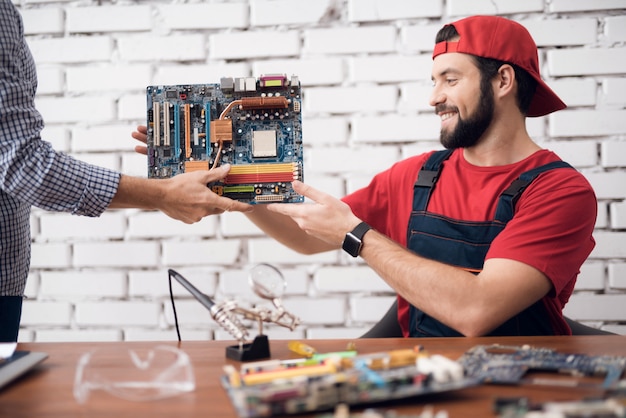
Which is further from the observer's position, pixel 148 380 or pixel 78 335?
pixel 78 335

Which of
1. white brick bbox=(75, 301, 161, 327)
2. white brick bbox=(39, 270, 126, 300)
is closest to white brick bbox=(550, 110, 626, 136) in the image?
white brick bbox=(75, 301, 161, 327)

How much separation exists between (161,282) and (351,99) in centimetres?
100

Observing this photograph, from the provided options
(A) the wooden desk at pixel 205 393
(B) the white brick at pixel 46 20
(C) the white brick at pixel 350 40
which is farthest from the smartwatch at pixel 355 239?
(B) the white brick at pixel 46 20

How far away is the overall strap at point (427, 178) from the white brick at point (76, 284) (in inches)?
47.6

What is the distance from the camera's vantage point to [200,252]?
7.77 feet

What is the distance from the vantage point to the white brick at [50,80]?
2430 millimetres

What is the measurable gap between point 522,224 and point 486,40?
61 centimetres

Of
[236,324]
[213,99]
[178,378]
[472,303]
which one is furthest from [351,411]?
[213,99]

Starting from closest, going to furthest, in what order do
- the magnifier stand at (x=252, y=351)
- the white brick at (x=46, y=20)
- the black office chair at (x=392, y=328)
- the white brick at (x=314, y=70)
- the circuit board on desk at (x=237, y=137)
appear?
the magnifier stand at (x=252, y=351), the circuit board on desk at (x=237, y=137), the black office chair at (x=392, y=328), the white brick at (x=314, y=70), the white brick at (x=46, y=20)

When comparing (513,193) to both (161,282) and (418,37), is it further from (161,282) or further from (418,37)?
(161,282)

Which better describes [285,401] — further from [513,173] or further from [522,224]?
[513,173]

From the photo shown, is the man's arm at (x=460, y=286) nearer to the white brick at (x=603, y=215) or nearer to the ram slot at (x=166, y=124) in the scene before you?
the ram slot at (x=166, y=124)

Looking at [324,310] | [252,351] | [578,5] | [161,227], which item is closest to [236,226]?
[161,227]

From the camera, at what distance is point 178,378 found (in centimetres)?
99
